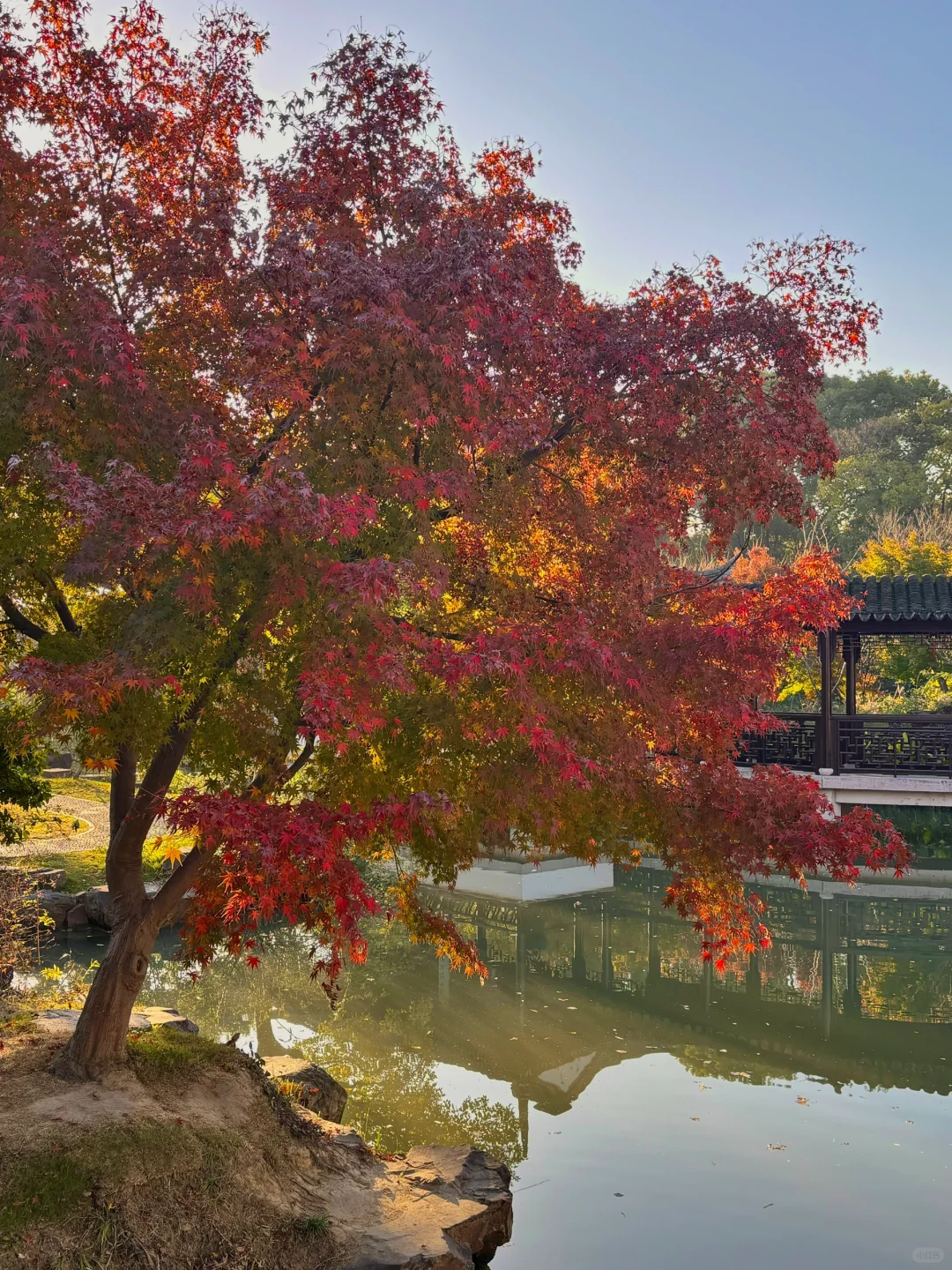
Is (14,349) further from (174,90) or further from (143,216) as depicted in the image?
(174,90)

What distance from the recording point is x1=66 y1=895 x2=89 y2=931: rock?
36.6ft

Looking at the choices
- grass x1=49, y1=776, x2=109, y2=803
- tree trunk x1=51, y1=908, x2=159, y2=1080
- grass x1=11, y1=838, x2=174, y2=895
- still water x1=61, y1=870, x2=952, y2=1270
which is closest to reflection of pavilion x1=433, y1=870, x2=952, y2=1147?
still water x1=61, y1=870, x2=952, y2=1270

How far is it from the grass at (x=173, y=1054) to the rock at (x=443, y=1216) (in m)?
1.05

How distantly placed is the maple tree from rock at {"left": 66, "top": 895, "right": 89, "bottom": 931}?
6.66 meters

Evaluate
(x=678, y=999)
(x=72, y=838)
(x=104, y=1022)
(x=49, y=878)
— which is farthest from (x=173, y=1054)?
(x=72, y=838)

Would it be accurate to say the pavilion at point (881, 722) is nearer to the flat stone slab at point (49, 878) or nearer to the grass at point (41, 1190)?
the flat stone slab at point (49, 878)

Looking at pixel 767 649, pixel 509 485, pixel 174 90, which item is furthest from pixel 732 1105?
Answer: pixel 174 90

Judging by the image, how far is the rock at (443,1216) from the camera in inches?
168

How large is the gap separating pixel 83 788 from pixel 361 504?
17.5 metres

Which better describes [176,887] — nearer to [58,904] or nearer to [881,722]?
[58,904]

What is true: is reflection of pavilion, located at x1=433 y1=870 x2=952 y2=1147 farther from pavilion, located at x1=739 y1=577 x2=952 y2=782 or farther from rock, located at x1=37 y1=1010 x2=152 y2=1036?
rock, located at x1=37 y1=1010 x2=152 y2=1036

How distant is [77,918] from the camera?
11.2 m

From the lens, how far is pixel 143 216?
446 cm

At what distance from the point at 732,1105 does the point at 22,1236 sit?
15.2 feet
